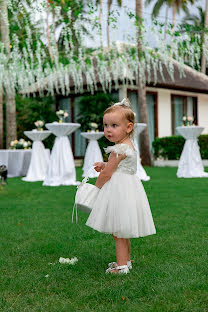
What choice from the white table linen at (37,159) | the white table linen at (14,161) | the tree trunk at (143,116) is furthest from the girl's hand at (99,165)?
the tree trunk at (143,116)

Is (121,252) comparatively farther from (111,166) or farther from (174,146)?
(174,146)

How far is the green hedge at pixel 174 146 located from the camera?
1631 cm

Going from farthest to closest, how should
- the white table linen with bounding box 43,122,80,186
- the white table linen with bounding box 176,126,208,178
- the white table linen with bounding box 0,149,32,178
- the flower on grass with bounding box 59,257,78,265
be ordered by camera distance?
1. the white table linen with bounding box 0,149,32,178
2. the white table linen with bounding box 176,126,208,178
3. the white table linen with bounding box 43,122,80,186
4. the flower on grass with bounding box 59,257,78,265

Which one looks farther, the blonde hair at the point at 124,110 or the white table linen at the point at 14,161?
the white table linen at the point at 14,161

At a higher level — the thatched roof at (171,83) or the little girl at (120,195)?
the thatched roof at (171,83)

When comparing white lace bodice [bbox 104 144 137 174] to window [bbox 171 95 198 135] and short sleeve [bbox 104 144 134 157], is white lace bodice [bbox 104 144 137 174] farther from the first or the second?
window [bbox 171 95 198 135]

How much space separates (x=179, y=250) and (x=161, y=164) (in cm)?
1307

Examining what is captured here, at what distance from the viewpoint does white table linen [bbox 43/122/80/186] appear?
965 cm

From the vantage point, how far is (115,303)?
2.44 meters

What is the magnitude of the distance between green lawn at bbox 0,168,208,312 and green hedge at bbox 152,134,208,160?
10622 millimetres

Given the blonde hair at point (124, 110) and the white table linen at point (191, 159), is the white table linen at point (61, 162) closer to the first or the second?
the white table linen at point (191, 159)

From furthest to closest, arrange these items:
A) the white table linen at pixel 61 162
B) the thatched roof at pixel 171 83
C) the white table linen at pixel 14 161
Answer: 1. the thatched roof at pixel 171 83
2. the white table linen at pixel 14 161
3. the white table linen at pixel 61 162

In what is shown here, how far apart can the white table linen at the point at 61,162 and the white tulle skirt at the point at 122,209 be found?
6684mm

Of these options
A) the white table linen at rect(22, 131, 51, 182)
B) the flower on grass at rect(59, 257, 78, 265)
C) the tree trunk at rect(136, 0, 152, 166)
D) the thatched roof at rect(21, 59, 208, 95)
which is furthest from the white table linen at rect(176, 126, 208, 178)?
the flower on grass at rect(59, 257, 78, 265)
